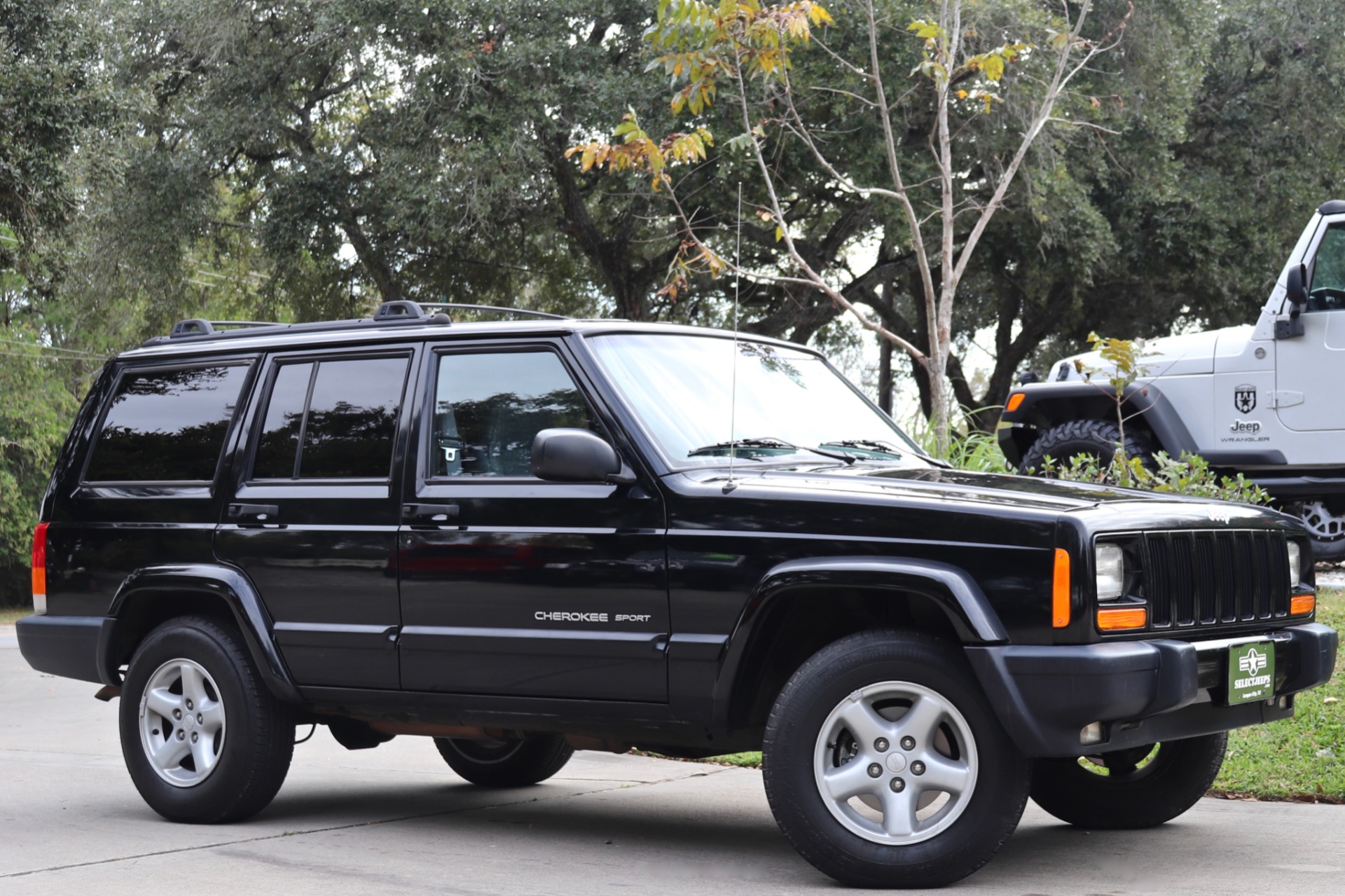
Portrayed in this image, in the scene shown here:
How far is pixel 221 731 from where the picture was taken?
6.29m

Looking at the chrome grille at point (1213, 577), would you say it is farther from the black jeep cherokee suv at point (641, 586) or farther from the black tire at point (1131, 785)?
the black tire at point (1131, 785)

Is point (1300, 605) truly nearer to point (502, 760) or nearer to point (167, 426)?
point (502, 760)

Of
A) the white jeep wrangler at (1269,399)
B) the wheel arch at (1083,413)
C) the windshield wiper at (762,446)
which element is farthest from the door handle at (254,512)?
the white jeep wrangler at (1269,399)

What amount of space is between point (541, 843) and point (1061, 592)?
238cm

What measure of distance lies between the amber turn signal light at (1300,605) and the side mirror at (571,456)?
2.38 metres

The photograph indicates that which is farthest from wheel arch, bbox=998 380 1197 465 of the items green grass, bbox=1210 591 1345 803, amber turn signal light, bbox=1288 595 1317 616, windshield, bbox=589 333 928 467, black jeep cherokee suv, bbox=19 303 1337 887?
amber turn signal light, bbox=1288 595 1317 616

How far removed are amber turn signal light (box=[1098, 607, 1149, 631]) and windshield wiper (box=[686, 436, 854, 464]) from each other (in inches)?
51.3

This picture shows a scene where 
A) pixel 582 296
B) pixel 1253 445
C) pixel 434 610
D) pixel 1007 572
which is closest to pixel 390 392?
pixel 434 610

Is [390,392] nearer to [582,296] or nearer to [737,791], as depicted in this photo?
[737,791]

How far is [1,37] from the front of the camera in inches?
628

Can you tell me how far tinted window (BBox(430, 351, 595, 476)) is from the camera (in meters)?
→ 5.64

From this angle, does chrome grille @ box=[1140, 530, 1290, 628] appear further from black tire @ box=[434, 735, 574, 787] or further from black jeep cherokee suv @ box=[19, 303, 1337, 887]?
black tire @ box=[434, 735, 574, 787]

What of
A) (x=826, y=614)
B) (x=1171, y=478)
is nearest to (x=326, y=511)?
(x=826, y=614)

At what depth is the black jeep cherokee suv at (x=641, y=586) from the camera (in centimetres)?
468
